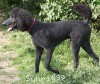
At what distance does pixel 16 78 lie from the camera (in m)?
6.45

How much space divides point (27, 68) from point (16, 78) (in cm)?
51

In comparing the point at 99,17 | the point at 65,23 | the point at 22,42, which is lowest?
the point at 22,42

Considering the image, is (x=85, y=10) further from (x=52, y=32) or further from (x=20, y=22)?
(x=20, y=22)

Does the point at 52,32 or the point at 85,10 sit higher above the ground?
the point at 85,10

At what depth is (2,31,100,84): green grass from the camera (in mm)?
5957

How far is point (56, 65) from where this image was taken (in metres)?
7.00

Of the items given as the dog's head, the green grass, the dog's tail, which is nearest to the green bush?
the green grass

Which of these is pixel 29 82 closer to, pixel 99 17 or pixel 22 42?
pixel 22 42

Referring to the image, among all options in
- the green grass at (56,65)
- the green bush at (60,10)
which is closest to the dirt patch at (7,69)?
the green grass at (56,65)

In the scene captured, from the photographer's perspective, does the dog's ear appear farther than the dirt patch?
No

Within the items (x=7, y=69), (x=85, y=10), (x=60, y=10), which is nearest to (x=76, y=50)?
(x=85, y=10)

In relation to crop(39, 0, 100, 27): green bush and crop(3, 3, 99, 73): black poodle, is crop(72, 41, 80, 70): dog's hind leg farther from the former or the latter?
crop(39, 0, 100, 27): green bush

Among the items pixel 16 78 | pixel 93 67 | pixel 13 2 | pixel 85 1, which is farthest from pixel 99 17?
pixel 13 2

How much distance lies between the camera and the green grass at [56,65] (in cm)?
596
